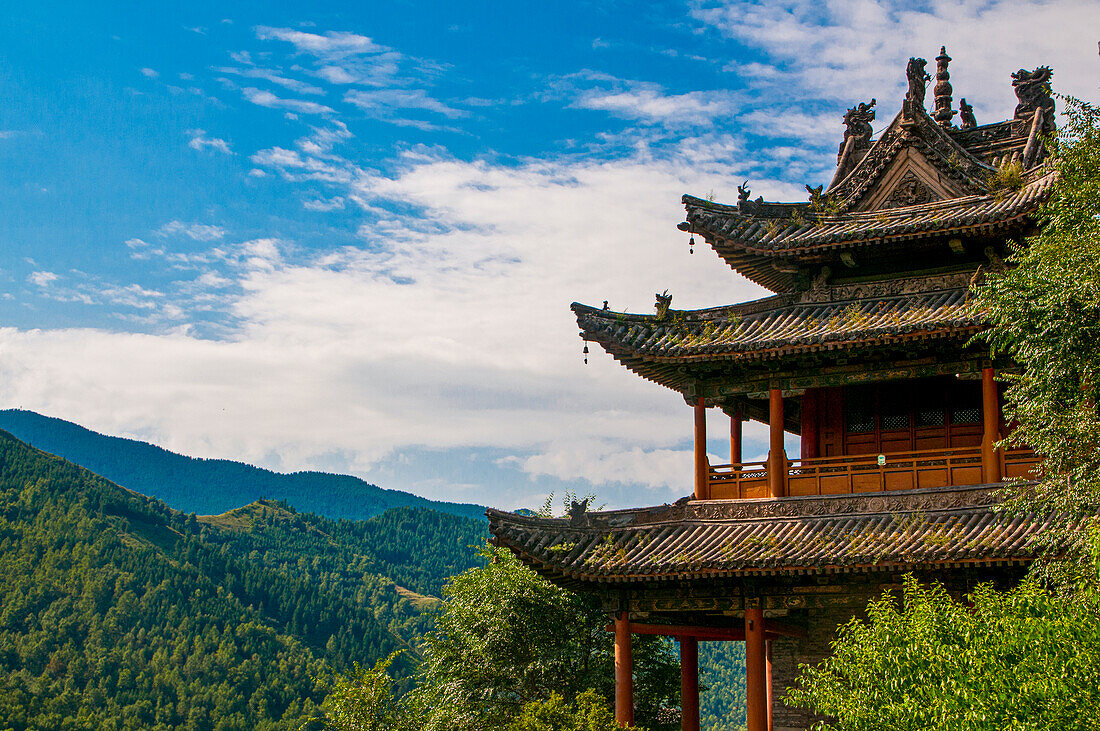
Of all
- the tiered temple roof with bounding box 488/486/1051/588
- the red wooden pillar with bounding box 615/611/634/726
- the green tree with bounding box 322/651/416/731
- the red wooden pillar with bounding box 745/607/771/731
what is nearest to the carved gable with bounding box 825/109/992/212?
the tiered temple roof with bounding box 488/486/1051/588

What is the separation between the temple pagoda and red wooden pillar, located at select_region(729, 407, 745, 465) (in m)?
0.08

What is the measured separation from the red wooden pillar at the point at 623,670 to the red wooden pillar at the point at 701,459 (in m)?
2.93

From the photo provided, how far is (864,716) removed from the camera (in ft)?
47.1

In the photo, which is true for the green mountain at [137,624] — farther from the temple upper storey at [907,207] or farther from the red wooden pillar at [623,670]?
the temple upper storey at [907,207]

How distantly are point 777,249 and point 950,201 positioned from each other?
3667 mm

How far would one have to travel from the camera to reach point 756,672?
20.6 metres

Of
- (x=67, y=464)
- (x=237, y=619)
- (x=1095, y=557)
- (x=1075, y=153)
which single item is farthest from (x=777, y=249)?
(x=67, y=464)

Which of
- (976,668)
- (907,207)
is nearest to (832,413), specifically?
(907,207)

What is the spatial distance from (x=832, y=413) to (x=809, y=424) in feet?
1.82

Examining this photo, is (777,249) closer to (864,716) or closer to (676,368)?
(676,368)

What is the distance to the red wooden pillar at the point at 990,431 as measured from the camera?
68.3 ft

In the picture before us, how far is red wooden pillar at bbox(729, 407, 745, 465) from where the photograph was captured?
25.5 m

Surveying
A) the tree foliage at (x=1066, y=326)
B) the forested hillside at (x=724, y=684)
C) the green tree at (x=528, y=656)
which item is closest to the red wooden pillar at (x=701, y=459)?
the tree foliage at (x=1066, y=326)

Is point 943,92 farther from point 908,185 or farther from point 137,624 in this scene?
point 137,624
